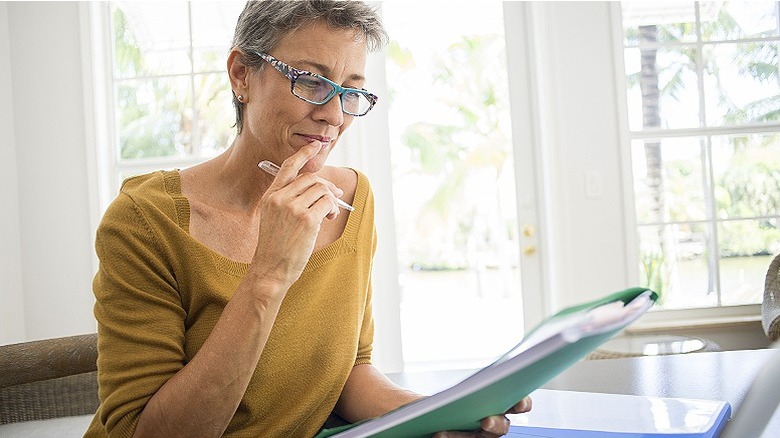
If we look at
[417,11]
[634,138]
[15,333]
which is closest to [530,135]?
[634,138]

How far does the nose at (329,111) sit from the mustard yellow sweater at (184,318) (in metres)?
0.20

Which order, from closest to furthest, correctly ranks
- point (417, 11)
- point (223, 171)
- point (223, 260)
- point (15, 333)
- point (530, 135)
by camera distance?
point (223, 260), point (223, 171), point (15, 333), point (530, 135), point (417, 11)

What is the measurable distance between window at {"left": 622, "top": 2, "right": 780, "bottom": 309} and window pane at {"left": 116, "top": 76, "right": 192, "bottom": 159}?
208 centimetres

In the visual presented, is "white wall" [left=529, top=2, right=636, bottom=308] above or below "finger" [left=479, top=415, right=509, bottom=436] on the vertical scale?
above

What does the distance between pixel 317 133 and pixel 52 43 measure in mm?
2984

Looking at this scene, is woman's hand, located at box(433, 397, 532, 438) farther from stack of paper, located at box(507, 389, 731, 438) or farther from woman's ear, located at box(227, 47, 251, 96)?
woman's ear, located at box(227, 47, 251, 96)

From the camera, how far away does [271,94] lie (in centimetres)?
117

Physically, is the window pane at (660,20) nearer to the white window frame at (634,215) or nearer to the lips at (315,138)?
the white window frame at (634,215)

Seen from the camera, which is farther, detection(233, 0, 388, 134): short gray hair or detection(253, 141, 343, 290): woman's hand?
detection(233, 0, 388, 134): short gray hair

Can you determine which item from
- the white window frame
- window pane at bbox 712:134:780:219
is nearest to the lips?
the white window frame

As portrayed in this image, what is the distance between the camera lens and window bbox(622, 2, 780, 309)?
3.72 m

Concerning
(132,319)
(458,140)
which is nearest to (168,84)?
(132,319)

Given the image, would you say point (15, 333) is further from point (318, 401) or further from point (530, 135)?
point (318, 401)

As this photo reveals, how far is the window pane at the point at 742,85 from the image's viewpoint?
373 centimetres
